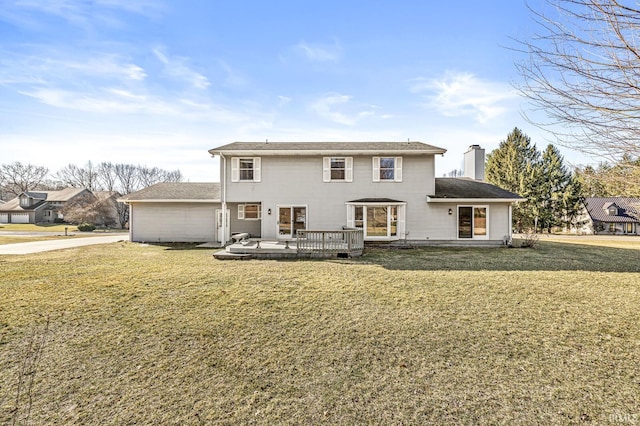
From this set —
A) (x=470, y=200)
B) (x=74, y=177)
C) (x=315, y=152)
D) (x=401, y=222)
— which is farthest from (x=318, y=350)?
(x=74, y=177)

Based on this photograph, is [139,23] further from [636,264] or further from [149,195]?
[636,264]

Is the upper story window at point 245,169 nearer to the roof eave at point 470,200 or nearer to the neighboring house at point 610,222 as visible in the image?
the roof eave at point 470,200

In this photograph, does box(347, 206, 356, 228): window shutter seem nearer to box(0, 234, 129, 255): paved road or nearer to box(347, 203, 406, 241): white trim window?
box(347, 203, 406, 241): white trim window

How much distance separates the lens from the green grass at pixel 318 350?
122 inches

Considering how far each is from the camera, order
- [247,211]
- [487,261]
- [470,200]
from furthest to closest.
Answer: [247,211], [470,200], [487,261]

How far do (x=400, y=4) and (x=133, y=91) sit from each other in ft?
41.1

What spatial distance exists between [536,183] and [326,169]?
104 ft

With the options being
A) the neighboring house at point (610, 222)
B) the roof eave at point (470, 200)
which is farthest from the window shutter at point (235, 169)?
the neighboring house at point (610, 222)

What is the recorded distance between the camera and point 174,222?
57.5ft

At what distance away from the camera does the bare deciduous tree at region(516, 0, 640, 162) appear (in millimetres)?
2816

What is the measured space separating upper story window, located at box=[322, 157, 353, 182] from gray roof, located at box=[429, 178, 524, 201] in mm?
4524

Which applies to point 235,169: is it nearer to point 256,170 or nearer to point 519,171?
point 256,170

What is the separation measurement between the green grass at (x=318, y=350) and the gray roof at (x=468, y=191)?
7.62 meters

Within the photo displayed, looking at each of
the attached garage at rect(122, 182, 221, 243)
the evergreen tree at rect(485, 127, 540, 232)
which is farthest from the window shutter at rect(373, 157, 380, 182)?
the evergreen tree at rect(485, 127, 540, 232)
